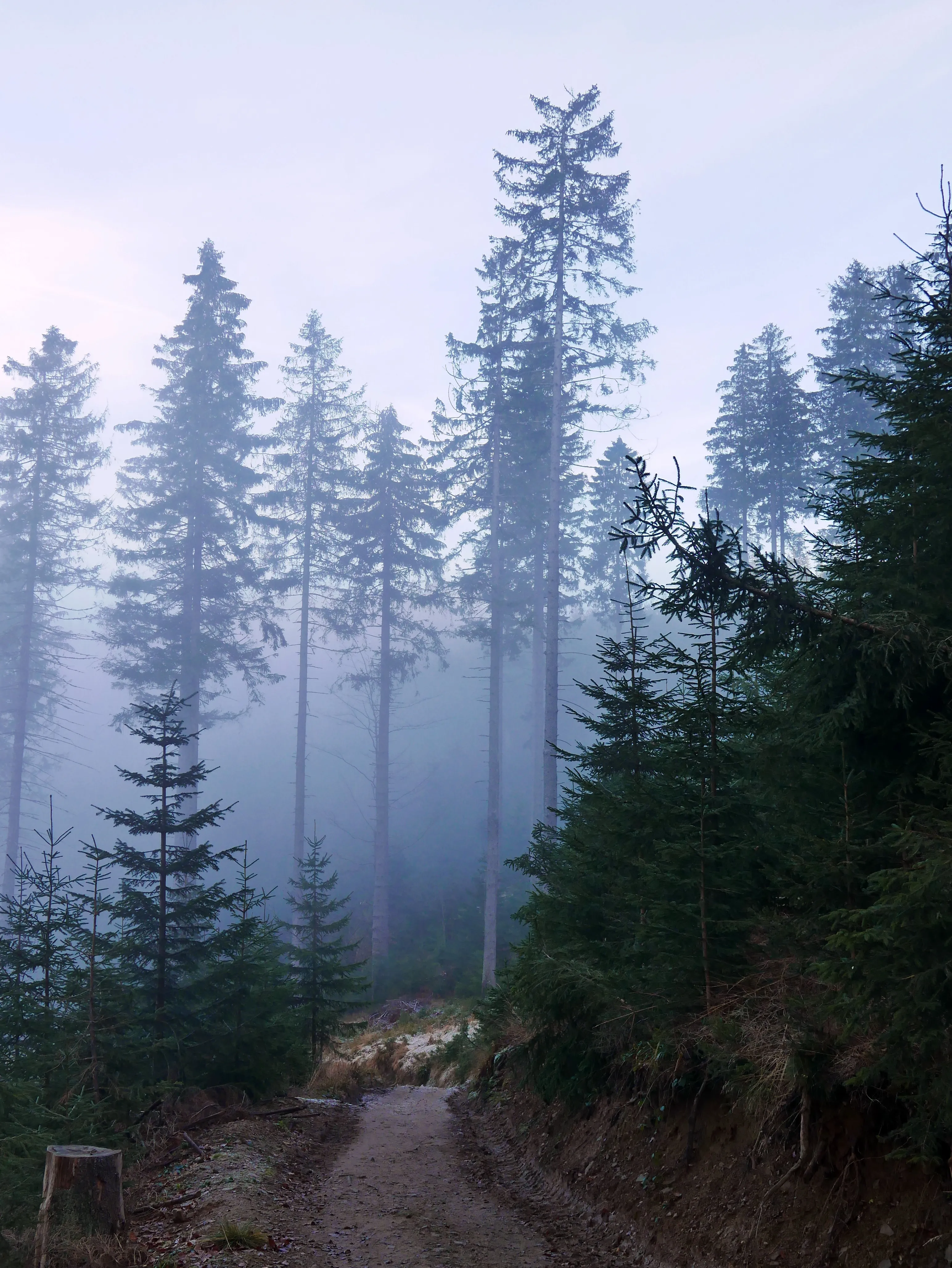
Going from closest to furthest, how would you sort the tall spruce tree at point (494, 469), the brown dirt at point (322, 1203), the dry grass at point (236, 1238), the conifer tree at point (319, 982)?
the dry grass at point (236, 1238), the brown dirt at point (322, 1203), the conifer tree at point (319, 982), the tall spruce tree at point (494, 469)

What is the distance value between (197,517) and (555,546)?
15.0m

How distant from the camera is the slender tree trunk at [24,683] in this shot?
31.2 m

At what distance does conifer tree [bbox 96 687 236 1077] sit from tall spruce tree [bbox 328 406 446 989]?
896 inches

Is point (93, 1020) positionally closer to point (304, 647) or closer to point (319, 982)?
point (319, 982)

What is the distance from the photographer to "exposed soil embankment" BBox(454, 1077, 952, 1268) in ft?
15.5

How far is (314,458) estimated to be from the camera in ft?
116

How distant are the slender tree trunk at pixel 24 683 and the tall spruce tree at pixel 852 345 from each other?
2962 cm

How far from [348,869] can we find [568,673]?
17673mm

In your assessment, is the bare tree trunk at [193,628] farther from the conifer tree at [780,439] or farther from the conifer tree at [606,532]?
the conifer tree at [780,439]

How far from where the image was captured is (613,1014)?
7.81 meters

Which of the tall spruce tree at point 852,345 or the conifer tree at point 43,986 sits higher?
the tall spruce tree at point 852,345

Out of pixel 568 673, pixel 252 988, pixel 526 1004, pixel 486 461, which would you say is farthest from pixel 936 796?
pixel 568 673

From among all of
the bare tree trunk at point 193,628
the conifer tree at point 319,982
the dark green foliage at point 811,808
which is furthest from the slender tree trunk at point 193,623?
the dark green foliage at point 811,808

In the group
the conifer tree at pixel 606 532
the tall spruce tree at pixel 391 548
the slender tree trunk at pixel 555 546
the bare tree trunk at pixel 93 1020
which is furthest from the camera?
the conifer tree at pixel 606 532
